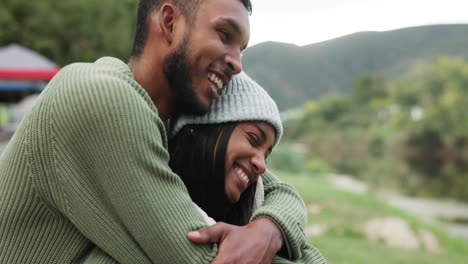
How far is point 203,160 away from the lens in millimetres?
1912

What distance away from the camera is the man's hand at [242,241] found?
1.59m

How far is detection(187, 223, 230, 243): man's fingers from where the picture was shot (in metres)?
1.56

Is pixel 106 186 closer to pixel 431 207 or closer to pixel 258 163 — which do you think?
pixel 258 163

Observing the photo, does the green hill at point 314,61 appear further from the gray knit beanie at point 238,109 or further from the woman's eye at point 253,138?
the woman's eye at point 253,138

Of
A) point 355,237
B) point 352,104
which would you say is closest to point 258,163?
point 355,237

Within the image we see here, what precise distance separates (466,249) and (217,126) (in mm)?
6642

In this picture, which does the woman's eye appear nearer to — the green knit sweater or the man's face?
the man's face

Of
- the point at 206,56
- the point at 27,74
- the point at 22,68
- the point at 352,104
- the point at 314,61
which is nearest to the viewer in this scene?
the point at 206,56

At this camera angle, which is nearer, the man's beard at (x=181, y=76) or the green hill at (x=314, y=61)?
the man's beard at (x=181, y=76)

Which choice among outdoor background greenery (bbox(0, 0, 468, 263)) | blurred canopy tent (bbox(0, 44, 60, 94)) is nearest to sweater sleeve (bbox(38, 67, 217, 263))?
outdoor background greenery (bbox(0, 0, 468, 263))

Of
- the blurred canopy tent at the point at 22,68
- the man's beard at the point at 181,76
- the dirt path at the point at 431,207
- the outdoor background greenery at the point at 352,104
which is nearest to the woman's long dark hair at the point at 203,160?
the man's beard at the point at 181,76

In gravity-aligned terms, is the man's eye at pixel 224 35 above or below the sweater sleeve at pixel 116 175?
above

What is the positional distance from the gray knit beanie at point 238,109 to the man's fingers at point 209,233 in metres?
0.40

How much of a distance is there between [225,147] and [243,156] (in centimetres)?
6
